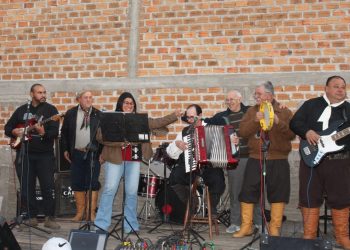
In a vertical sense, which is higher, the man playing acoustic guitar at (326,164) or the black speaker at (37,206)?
the man playing acoustic guitar at (326,164)

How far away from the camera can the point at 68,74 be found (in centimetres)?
902

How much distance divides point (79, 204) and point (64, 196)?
1.74ft

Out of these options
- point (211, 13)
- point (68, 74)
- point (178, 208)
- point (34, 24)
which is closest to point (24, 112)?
point (68, 74)

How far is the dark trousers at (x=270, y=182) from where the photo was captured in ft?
21.2

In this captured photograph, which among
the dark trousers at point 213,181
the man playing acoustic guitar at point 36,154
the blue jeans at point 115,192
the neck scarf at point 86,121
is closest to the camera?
the blue jeans at point 115,192

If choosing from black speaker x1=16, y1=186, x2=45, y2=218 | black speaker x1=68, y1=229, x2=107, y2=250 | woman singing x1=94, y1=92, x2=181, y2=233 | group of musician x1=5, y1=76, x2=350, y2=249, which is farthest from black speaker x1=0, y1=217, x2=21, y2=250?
black speaker x1=16, y1=186, x2=45, y2=218

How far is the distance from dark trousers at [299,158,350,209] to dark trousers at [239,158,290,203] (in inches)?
11.0

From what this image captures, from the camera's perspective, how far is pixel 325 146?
233 inches

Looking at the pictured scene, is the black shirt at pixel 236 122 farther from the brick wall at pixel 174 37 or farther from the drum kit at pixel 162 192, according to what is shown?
the brick wall at pixel 174 37

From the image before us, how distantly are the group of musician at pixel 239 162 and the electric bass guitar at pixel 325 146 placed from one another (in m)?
0.04

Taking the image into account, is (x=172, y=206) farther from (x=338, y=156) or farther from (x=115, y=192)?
(x=338, y=156)

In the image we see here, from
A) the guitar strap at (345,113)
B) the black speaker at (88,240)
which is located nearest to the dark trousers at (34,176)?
the black speaker at (88,240)

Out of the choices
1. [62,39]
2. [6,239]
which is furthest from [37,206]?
[62,39]

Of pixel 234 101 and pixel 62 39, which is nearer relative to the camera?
pixel 234 101
